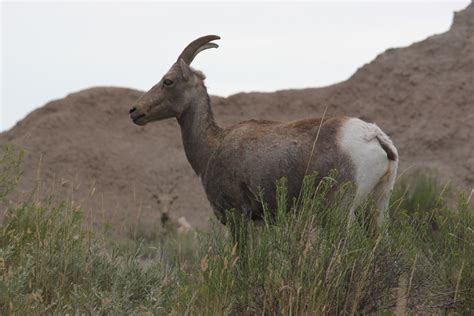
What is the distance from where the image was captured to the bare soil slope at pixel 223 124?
19.7 m

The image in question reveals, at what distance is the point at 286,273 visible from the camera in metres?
5.78

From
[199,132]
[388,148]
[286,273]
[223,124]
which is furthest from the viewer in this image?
[223,124]

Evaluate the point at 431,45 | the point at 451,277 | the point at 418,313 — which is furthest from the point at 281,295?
the point at 431,45

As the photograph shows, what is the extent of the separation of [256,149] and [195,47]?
146cm

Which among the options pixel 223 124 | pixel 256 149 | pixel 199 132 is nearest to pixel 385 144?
pixel 256 149

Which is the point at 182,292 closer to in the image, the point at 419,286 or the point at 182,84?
the point at 419,286

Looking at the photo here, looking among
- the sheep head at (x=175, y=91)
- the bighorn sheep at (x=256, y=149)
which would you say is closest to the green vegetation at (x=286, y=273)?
the bighorn sheep at (x=256, y=149)

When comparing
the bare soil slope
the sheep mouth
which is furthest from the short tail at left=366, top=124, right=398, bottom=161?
the bare soil slope

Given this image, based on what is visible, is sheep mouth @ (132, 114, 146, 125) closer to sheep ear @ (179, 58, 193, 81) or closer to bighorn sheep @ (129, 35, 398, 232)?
bighorn sheep @ (129, 35, 398, 232)

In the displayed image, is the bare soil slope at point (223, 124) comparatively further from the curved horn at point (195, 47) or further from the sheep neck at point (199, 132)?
the curved horn at point (195, 47)

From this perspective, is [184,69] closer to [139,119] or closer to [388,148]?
[139,119]

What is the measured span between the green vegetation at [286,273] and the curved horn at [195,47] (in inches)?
89.1

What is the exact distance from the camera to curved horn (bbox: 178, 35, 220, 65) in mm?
8570

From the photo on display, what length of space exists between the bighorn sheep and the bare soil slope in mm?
10697
